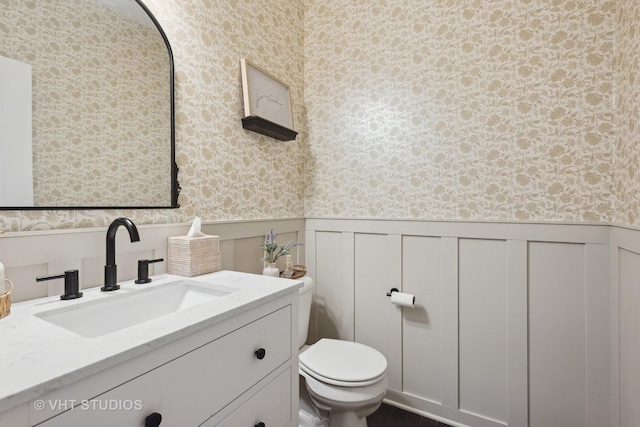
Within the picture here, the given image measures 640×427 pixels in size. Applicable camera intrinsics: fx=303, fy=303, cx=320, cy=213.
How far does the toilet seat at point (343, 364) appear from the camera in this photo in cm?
130

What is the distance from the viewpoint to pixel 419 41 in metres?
1.70

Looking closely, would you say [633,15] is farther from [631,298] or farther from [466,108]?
[631,298]

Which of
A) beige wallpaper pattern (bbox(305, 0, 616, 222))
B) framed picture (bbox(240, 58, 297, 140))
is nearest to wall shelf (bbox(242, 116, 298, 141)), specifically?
framed picture (bbox(240, 58, 297, 140))

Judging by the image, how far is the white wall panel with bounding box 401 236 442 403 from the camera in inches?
65.2

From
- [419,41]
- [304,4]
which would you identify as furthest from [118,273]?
[304,4]

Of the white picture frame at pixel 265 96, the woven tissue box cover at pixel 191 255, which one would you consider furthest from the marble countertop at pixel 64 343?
the white picture frame at pixel 265 96

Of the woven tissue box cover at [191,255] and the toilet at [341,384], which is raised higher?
the woven tissue box cover at [191,255]

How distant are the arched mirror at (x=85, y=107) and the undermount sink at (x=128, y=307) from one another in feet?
1.11

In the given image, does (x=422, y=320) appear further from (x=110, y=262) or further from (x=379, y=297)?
(x=110, y=262)

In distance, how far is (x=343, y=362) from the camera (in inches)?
56.3

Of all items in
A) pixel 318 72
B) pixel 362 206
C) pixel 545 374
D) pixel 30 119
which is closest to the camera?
pixel 30 119

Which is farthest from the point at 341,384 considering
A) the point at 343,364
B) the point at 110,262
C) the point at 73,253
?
the point at 73,253

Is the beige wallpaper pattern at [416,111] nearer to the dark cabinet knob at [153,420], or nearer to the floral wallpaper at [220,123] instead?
the floral wallpaper at [220,123]

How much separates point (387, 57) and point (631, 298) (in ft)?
5.29
